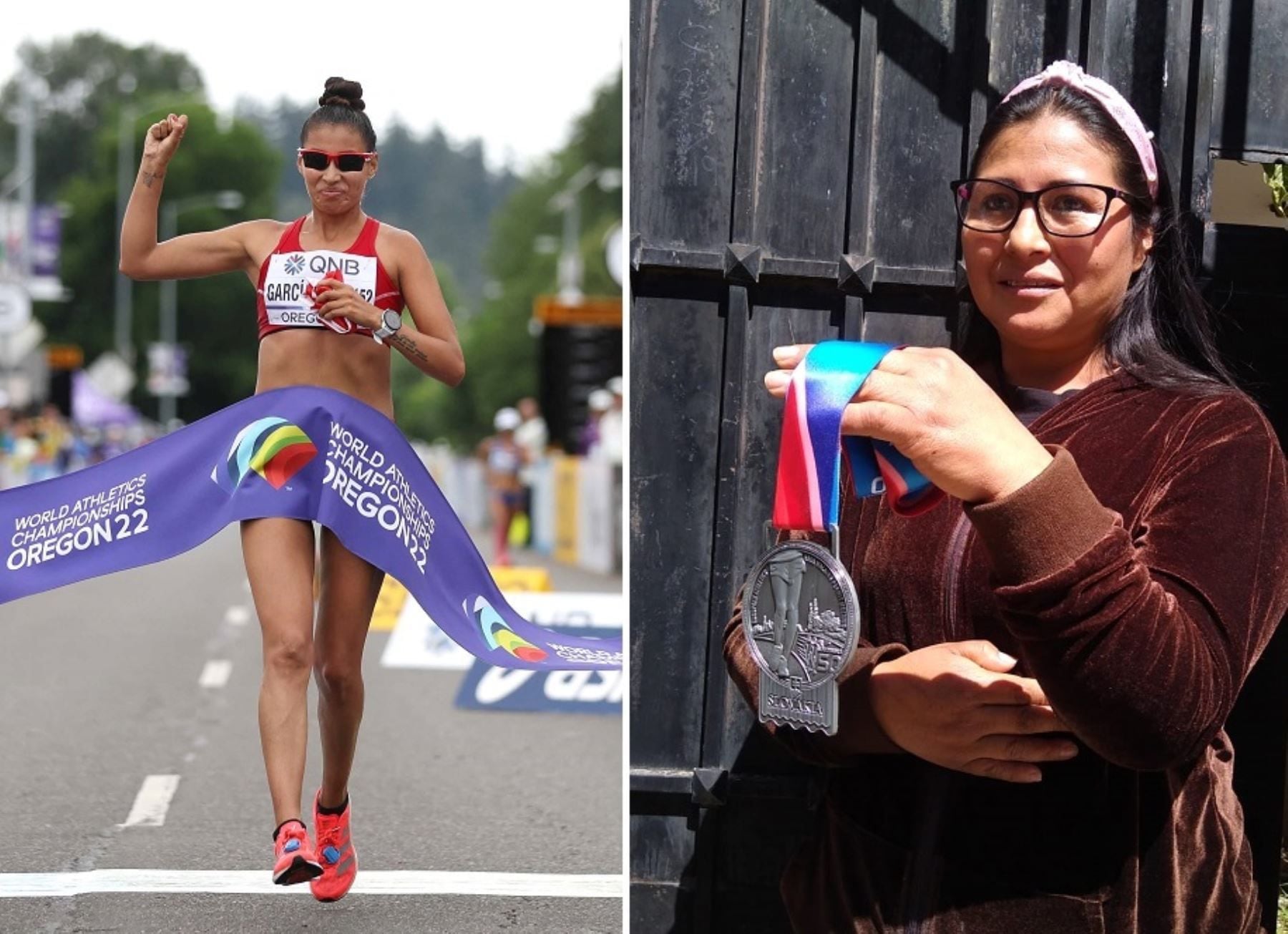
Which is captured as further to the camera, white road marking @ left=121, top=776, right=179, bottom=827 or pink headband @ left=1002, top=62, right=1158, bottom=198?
white road marking @ left=121, top=776, right=179, bottom=827

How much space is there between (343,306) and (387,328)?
0.28 feet

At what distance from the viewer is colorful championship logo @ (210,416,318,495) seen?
3.04 m

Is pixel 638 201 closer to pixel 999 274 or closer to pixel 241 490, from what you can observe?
pixel 999 274

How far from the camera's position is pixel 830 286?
8.23ft

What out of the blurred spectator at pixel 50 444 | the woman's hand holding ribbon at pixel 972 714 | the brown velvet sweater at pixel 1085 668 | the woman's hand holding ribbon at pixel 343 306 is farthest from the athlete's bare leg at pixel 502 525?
the woman's hand holding ribbon at pixel 972 714

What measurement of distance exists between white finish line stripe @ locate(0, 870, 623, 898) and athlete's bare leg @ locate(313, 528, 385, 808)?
23 cm

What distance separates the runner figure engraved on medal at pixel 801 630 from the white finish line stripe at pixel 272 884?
1.36 m

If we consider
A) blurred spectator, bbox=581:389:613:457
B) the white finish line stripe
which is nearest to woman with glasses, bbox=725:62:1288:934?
the white finish line stripe

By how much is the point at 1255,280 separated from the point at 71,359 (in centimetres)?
2486

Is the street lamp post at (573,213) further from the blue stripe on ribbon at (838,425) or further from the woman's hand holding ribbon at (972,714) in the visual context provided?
the blue stripe on ribbon at (838,425)

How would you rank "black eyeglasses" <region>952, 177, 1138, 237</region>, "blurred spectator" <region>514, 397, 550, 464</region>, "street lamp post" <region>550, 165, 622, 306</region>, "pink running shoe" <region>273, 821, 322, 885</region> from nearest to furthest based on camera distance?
"black eyeglasses" <region>952, 177, 1138, 237</region> → "pink running shoe" <region>273, 821, 322, 885</region> → "blurred spectator" <region>514, 397, 550, 464</region> → "street lamp post" <region>550, 165, 622, 306</region>

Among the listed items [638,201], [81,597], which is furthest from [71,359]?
[638,201]

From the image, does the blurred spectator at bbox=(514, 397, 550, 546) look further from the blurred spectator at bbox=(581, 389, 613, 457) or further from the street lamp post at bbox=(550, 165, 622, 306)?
the street lamp post at bbox=(550, 165, 622, 306)

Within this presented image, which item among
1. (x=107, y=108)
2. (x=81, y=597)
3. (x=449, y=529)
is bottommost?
(x=81, y=597)
